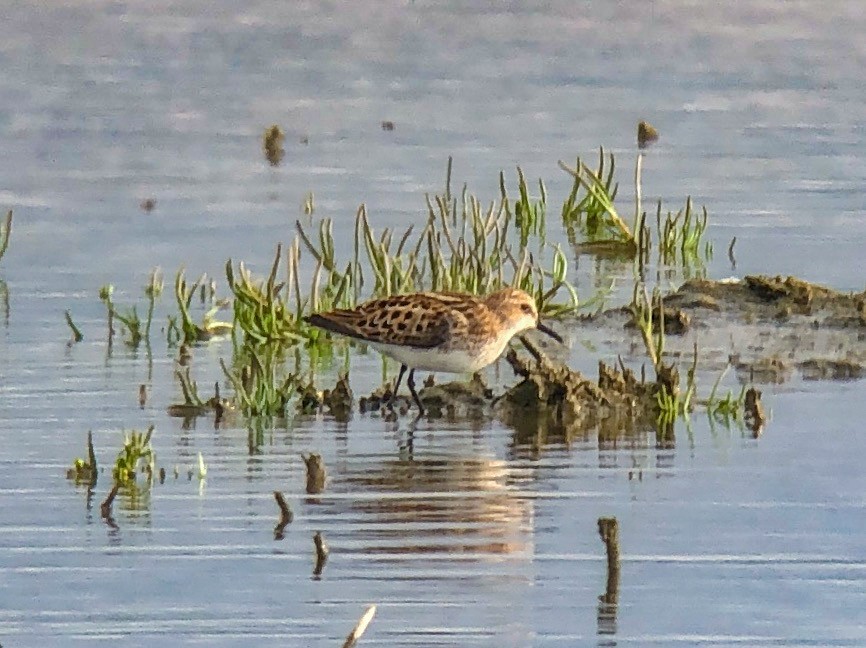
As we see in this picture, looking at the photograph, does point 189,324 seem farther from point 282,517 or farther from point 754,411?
point 282,517

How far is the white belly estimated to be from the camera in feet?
41.8

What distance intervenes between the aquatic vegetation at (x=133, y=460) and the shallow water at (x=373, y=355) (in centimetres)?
13

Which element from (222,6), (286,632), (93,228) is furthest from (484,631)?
(222,6)

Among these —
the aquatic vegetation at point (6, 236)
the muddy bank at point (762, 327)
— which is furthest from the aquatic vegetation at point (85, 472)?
the aquatic vegetation at point (6, 236)

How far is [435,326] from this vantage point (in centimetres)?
1273

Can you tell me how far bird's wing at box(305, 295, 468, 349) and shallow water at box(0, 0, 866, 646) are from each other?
47 cm

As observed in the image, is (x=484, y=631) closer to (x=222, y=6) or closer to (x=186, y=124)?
(x=186, y=124)

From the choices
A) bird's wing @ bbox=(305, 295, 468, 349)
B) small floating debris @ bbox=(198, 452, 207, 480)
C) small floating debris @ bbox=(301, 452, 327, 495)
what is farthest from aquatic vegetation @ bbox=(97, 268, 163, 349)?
small floating debris @ bbox=(301, 452, 327, 495)

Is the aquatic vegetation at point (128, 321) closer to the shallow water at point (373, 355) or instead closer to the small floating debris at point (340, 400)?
the shallow water at point (373, 355)

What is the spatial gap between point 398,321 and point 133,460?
2.19 metres

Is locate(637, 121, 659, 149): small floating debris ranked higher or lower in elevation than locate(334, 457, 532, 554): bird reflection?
higher

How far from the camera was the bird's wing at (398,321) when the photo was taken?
41.7 ft

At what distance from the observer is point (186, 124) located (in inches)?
917

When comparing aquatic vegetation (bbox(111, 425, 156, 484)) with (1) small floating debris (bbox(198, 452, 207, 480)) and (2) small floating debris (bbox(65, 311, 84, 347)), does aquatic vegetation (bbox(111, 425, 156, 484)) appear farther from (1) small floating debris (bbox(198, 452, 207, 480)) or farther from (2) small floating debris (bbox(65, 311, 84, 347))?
(2) small floating debris (bbox(65, 311, 84, 347))
